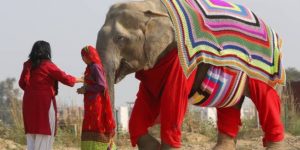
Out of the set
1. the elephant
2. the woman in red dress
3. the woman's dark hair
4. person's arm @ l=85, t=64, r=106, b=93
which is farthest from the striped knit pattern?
the woman's dark hair

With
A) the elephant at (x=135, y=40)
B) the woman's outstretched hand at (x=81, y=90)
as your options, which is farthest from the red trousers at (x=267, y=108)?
the woman's outstretched hand at (x=81, y=90)

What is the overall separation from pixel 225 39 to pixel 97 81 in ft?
4.73

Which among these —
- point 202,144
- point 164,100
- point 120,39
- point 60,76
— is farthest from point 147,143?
point 202,144

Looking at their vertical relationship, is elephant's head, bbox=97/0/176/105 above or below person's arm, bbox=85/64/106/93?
above

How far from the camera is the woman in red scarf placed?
6.04 metres

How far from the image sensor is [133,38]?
640cm

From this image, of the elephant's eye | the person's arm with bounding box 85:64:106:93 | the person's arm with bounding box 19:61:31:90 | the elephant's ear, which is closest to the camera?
the person's arm with bounding box 85:64:106:93

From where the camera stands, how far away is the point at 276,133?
23.1ft

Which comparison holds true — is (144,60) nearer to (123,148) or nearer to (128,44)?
(128,44)

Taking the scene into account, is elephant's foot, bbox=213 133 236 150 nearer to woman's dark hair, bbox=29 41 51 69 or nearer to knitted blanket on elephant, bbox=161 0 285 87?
knitted blanket on elephant, bbox=161 0 285 87

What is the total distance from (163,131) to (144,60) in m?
0.67

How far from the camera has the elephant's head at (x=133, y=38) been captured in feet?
20.5

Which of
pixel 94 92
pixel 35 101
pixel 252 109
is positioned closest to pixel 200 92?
pixel 94 92

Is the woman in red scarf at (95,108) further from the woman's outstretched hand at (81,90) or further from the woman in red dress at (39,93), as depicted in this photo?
the woman in red dress at (39,93)
